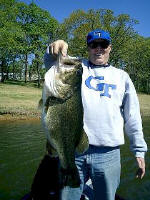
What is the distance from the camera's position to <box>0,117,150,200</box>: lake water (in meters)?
9.46

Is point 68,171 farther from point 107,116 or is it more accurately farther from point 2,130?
point 2,130

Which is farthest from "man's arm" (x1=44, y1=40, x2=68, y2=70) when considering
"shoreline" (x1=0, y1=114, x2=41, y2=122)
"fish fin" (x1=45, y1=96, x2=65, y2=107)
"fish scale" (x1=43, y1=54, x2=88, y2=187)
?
"shoreline" (x1=0, y1=114, x2=41, y2=122)

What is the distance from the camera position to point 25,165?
469 inches

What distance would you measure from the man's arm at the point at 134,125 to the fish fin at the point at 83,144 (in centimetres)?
88

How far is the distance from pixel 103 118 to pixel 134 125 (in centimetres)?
53

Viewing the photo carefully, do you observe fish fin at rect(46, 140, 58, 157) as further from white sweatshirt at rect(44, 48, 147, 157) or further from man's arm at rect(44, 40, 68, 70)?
man's arm at rect(44, 40, 68, 70)

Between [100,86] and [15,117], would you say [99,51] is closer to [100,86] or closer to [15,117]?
[100,86]

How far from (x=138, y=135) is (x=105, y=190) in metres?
0.85

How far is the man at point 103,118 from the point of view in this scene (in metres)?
4.24

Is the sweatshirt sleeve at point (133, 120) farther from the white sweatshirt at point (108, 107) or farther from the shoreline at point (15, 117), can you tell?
the shoreline at point (15, 117)

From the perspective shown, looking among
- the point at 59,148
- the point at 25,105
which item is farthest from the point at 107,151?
the point at 25,105

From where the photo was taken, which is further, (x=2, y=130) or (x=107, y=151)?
(x=2, y=130)

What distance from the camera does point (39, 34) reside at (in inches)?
1993

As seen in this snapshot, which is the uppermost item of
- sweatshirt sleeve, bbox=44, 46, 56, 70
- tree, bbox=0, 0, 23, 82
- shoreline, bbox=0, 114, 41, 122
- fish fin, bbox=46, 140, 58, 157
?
tree, bbox=0, 0, 23, 82
